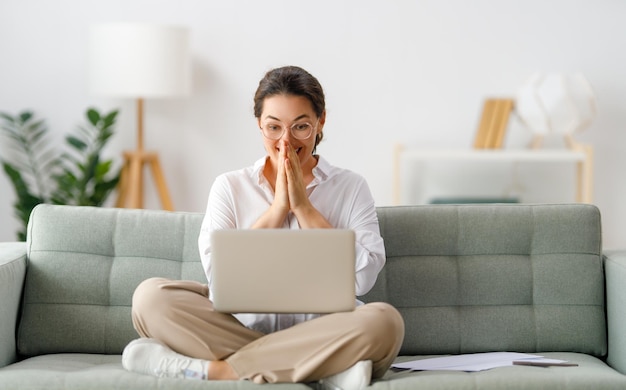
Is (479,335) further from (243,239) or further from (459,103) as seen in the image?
(459,103)

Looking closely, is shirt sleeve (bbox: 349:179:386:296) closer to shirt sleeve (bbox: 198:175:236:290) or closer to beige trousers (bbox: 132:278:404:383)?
beige trousers (bbox: 132:278:404:383)

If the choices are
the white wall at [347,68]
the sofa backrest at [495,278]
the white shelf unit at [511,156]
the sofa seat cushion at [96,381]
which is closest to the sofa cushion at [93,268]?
the sofa seat cushion at [96,381]

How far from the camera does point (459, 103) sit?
16.8 feet

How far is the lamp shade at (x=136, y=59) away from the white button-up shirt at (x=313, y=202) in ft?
6.94

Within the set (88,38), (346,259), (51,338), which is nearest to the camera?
(346,259)

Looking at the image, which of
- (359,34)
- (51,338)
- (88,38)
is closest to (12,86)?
(88,38)

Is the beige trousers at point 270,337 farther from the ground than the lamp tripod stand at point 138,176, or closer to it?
closer to it

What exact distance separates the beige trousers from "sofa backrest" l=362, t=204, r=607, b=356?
1.30 feet

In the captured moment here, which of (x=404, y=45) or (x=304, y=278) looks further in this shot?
(x=404, y=45)

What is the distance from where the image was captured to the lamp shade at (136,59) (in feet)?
15.1

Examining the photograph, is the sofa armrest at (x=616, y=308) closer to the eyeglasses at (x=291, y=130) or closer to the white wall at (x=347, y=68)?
the eyeglasses at (x=291, y=130)

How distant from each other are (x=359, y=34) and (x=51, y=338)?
2.88 m

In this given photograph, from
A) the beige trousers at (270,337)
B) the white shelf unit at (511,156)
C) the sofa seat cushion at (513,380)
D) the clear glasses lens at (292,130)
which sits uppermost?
the clear glasses lens at (292,130)

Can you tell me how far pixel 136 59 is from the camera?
461 cm
